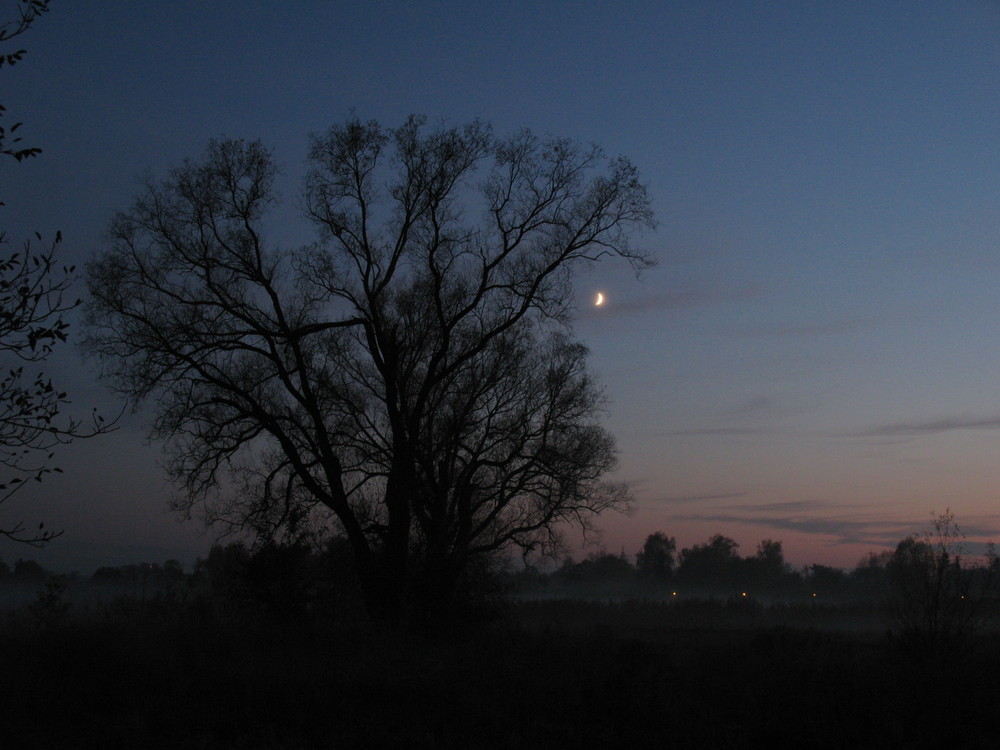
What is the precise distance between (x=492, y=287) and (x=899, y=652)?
41.7 ft

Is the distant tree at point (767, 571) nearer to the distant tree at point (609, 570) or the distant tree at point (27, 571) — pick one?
the distant tree at point (609, 570)

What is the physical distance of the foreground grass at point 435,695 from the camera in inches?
539

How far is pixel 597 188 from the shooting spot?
2120 cm

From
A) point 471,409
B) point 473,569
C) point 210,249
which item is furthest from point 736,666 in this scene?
point 210,249

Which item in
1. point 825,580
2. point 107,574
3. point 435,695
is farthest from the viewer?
point 825,580

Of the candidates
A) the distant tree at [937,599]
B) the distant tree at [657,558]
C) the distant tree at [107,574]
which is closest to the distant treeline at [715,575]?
the distant tree at [657,558]

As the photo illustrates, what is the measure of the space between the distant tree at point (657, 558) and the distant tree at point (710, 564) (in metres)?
2.03

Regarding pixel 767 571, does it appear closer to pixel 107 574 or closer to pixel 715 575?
pixel 715 575

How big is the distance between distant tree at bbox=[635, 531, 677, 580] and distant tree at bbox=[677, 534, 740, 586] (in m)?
2.03

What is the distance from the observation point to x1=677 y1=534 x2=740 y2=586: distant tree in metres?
102

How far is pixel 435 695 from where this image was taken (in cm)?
1527

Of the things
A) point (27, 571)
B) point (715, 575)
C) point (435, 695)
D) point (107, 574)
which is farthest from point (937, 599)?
point (715, 575)

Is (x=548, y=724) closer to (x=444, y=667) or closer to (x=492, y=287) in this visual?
(x=444, y=667)

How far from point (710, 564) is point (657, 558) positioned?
6.50 meters
